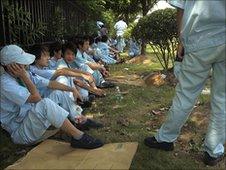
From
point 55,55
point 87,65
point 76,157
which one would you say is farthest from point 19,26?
point 76,157

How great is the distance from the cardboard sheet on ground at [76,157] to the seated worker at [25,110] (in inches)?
4.9

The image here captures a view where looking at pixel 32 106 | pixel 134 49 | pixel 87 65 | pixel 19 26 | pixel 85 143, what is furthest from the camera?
pixel 134 49

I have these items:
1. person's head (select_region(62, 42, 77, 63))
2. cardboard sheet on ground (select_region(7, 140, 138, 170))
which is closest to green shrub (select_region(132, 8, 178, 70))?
person's head (select_region(62, 42, 77, 63))

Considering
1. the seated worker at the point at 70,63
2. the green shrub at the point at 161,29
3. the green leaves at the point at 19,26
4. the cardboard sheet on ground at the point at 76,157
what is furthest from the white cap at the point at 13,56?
the green shrub at the point at 161,29

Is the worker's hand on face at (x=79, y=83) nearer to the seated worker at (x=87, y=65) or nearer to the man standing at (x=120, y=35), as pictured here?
the seated worker at (x=87, y=65)

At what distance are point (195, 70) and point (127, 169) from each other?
1.10 metres

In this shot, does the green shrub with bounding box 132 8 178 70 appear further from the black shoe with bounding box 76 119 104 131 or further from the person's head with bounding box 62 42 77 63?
the black shoe with bounding box 76 119 104 131

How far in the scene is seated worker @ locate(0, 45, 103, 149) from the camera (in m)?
4.14

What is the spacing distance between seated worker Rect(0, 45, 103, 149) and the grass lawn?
250mm

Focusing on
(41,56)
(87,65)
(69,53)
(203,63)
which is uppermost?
(203,63)

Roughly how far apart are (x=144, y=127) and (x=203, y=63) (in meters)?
1.71

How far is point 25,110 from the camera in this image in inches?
174

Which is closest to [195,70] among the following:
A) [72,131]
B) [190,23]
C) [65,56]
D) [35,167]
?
[190,23]

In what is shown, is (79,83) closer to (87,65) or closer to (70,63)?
(70,63)
